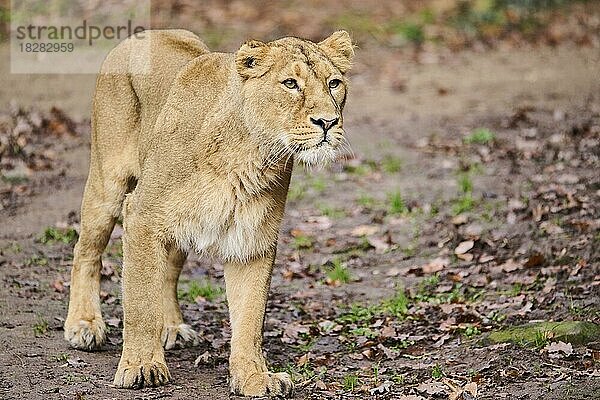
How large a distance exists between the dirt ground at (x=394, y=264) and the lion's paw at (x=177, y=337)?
78 millimetres

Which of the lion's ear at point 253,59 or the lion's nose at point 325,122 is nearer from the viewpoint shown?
the lion's nose at point 325,122

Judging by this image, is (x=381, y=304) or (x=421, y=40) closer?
(x=381, y=304)

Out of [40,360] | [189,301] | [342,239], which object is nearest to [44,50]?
[342,239]

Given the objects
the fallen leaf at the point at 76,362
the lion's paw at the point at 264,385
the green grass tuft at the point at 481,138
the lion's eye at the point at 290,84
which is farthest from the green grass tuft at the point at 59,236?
the green grass tuft at the point at 481,138

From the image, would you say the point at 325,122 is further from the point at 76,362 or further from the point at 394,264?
the point at 394,264

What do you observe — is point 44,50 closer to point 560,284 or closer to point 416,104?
point 416,104

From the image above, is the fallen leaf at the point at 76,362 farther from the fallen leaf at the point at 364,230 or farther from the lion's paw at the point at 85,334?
the fallen leaf at the point at 364,230

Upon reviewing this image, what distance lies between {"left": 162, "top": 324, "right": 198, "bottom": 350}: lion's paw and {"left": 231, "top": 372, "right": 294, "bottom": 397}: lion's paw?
3.49 feet

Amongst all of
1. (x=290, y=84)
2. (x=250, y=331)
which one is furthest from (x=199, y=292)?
(x=290, y=84)

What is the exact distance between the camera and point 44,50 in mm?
16641

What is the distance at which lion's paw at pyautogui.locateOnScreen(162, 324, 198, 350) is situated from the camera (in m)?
7.02

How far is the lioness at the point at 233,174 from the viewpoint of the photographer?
5.69 metres

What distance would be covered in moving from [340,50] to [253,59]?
519 millimetres

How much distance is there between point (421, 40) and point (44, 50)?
650 centimetres
